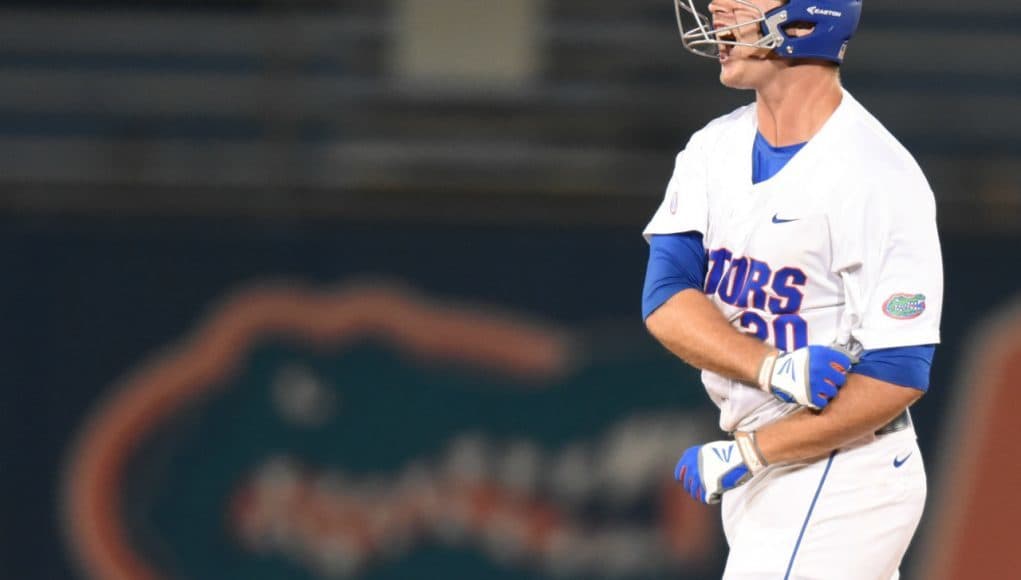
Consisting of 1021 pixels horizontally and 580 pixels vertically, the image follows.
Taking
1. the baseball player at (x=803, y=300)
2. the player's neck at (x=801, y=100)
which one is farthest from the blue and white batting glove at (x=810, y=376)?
the player's neck at (x=801, y=100)

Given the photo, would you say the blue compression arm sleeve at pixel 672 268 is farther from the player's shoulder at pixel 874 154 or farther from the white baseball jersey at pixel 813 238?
the player's shoulder at pixel 874 154

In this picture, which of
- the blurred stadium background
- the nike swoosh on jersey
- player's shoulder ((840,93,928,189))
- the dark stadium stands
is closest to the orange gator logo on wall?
the blurred stadium background

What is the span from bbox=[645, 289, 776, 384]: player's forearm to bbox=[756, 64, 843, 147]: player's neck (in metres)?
0.34

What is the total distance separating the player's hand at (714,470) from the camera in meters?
3.06

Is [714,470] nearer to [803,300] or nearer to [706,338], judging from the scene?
[706,338]

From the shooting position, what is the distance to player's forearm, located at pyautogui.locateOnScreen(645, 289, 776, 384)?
3.01 metres

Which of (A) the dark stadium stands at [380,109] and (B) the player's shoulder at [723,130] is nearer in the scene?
(B) the player's shoulder at [723,130]

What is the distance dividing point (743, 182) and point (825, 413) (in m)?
0.46

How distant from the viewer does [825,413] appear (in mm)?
2959

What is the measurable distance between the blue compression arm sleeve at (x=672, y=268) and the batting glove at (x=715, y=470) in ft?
0.93

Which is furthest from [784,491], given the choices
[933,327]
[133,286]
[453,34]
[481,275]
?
[453,34]

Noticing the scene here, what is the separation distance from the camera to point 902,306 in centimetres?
291

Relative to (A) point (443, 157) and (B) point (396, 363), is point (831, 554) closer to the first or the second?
(B) point (396, 363)

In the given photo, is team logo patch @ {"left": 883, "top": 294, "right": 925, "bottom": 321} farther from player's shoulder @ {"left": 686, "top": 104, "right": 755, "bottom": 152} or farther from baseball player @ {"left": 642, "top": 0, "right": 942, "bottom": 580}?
player's shoulder @ {"left": 686, "top": 104, "right": 755, "bottom": 152}
